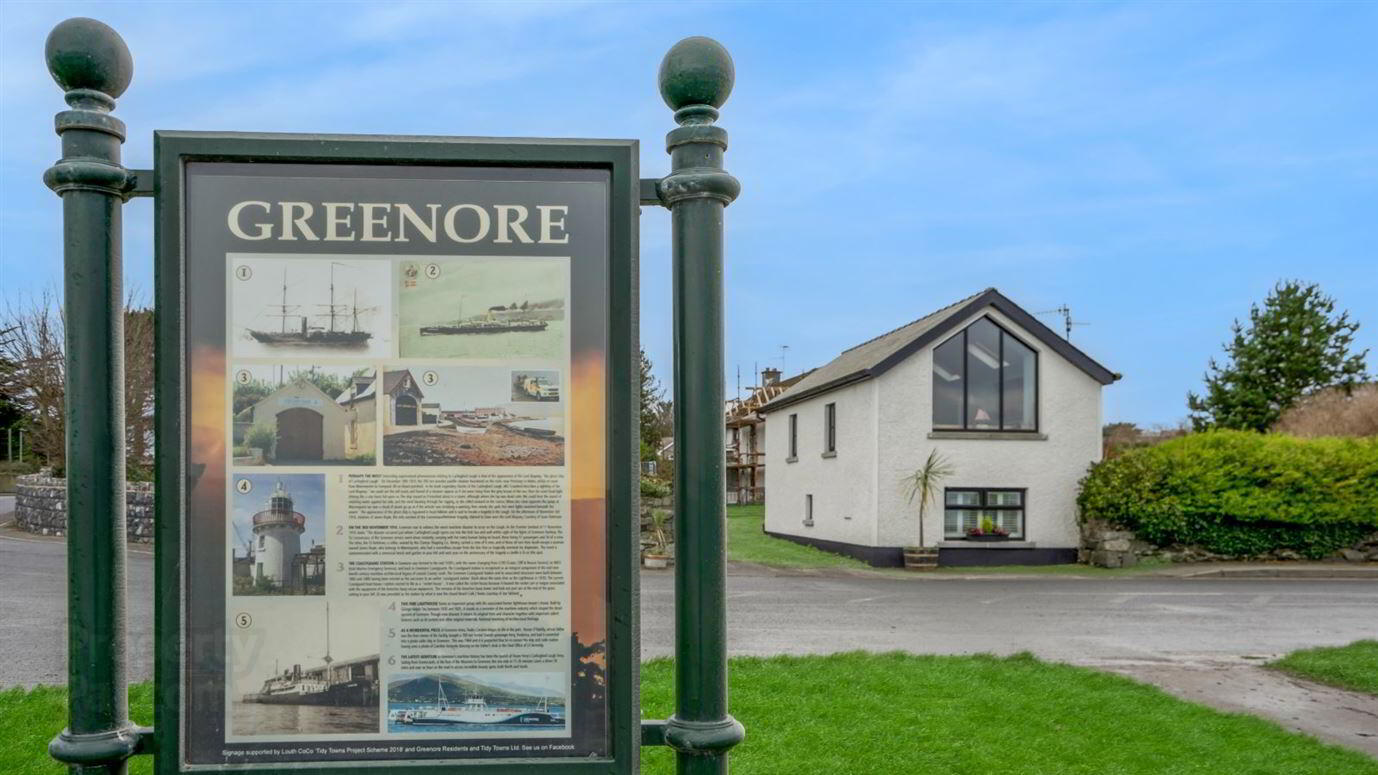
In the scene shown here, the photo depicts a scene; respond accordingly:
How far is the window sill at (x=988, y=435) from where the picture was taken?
23.4 m

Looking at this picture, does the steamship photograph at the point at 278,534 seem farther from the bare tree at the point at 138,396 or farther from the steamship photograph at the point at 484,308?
the bare tree at the point at 138,396

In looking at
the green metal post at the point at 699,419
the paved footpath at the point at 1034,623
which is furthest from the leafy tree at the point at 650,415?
the green metal post at the point at 699,419

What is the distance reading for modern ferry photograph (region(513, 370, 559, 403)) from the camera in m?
2.92

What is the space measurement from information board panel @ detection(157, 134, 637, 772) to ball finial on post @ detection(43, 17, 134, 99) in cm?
28

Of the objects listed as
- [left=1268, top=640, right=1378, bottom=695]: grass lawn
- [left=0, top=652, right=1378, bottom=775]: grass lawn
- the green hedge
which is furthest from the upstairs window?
[left=0, top=652, right=1378, bottom=775]: grass lawn

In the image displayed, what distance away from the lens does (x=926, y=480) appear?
894 inches

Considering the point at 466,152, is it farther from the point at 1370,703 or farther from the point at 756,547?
the point at 756,547

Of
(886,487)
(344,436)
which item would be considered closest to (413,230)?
(344,436)

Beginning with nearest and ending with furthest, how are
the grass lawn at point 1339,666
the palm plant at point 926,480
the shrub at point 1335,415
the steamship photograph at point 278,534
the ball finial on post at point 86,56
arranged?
1. the steamship photograph at point 278,534
2. the ball finial on post at point 86,56
3. the grass lawn at point 1339,666
4. the palm plant at point 926,480
5. the shrub at point 1335,415

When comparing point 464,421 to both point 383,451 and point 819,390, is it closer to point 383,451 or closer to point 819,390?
point 383,451

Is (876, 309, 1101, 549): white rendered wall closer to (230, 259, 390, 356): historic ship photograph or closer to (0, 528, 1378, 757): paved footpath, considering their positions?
(0, 528, 1378, 757): paved footpath

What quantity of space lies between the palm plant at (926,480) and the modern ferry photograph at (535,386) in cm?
2056

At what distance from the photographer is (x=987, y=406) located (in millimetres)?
23969

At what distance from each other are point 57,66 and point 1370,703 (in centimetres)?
941
